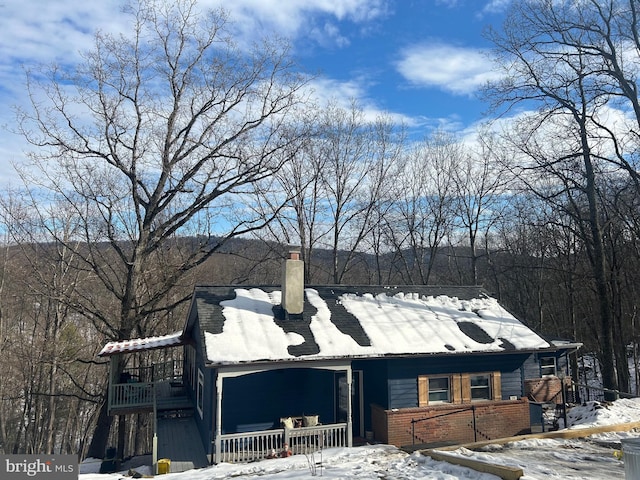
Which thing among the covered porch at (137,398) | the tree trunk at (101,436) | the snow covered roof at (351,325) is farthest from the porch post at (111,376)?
the tree trunk at (101,436)

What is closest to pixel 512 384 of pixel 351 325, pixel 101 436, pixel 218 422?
pixel 351 325

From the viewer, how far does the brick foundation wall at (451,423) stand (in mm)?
12562

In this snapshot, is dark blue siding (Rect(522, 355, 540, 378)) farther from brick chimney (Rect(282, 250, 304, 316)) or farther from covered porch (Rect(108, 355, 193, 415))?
covered porch (Rect(108, 355, 193, 415))

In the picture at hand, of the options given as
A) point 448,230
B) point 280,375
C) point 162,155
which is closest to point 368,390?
point 280,375

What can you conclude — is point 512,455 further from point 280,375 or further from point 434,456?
point 280,375

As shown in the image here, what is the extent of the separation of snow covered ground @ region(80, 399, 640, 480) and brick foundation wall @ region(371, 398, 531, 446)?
2.50ft

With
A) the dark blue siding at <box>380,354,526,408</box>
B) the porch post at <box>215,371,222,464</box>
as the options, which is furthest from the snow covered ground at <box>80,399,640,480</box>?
the dark blue siding at <box>380,354,526,408</box>

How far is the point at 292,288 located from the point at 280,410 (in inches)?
134

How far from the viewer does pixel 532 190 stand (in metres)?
20.0

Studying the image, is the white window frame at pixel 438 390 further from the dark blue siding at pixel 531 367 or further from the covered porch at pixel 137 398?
the covered porch at pixel 137 398

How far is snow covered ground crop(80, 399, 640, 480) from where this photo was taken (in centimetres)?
853

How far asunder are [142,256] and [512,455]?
15138 mm

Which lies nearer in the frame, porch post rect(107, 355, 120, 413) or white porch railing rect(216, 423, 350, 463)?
white porch railing rect(216, 423, 350, 463)

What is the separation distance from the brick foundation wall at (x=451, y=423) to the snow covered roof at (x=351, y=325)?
5.49ft
